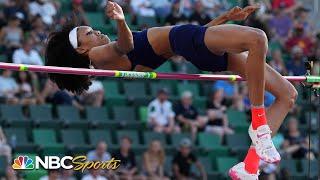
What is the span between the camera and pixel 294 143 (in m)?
14.6

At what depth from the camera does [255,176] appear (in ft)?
25.0

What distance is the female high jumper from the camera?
7488mm

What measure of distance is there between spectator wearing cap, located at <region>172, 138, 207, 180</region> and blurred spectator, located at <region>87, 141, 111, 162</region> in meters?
1.03

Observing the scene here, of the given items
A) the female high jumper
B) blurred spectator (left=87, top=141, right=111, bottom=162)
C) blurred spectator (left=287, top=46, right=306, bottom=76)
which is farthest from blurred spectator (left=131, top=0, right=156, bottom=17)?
the female high jumper

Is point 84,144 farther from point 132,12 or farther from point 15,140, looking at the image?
point 132,12

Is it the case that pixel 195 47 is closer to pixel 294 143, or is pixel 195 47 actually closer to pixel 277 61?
pixel 294 143

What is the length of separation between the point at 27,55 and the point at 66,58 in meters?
5.02

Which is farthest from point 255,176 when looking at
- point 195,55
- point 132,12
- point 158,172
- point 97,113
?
point 132,12

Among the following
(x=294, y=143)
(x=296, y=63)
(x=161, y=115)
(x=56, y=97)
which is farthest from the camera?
(x=296, y=63)

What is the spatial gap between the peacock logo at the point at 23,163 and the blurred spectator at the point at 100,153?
3.10m

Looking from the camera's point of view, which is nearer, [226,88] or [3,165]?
[3,165]

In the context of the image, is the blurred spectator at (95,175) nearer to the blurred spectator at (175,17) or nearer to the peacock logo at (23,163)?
the peacock logo at (23,163)

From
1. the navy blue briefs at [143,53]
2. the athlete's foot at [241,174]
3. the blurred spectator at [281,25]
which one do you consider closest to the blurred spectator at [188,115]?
the blurred spectator at [281,25]

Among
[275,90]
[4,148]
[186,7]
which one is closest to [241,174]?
[275,90]
